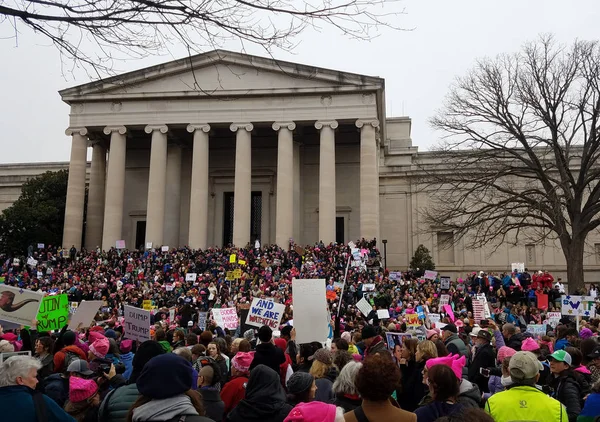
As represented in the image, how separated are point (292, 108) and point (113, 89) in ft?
43.3

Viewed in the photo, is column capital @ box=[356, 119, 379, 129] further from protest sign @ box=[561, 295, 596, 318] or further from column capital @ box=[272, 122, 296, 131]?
protest sign @ box=[561, 295, 596, 318]

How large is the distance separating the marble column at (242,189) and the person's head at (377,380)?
33394mm

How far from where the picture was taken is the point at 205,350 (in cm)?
783

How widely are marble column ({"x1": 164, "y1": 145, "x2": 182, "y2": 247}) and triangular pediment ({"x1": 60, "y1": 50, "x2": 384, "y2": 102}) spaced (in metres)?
5.17

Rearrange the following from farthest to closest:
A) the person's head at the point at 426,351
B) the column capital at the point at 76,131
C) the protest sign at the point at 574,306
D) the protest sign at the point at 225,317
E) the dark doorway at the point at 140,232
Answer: the dark doorway at the point at 140,232, the column capital at the point at 76,131, the protest sign at the point at 574,306, the protest sign at the point at 225,317, the person's head at the point at 426,351

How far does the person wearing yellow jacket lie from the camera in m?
4.55

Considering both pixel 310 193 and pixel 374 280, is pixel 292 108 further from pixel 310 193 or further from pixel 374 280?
pixel 374 280

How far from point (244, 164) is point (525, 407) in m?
35.2

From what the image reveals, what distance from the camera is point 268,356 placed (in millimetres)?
6668

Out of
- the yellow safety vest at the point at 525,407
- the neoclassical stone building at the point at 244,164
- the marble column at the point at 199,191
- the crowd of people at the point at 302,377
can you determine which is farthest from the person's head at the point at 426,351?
the marble column at the point at 199,191

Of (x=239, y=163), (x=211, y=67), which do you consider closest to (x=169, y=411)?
(x=239, y=163)

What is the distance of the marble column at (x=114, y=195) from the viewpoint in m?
38.9

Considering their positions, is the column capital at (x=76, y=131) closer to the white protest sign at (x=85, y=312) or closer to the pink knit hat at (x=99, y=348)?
the white protest sign at (x=85, y=312)

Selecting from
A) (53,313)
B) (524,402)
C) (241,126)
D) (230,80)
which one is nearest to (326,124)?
(241,126)
